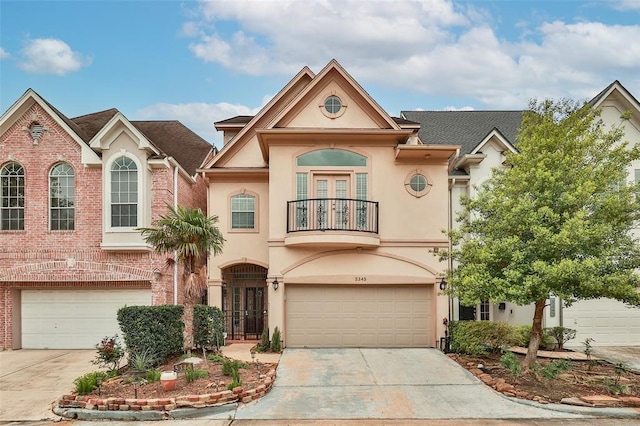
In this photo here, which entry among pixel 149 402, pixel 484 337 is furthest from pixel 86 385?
pixel 484 337

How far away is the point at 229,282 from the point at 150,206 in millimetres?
3934

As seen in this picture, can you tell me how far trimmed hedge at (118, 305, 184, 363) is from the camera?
12.1 metres

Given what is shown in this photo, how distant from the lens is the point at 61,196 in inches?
648

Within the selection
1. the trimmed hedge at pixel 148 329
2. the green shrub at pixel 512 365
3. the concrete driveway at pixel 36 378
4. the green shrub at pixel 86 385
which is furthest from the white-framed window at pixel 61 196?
the green shrub at pixel 512 365

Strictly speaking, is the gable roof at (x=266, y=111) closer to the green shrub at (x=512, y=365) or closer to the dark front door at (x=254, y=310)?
the dark front door at (x=254, y=310)

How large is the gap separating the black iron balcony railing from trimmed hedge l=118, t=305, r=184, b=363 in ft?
16.0

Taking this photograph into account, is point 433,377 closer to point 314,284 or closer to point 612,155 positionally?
point 314,284

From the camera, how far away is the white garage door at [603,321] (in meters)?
17.2

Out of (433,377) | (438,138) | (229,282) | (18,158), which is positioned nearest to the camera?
(433,377)

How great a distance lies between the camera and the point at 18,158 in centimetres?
1647

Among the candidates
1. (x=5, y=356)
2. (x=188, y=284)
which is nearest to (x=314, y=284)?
(x=188, y=284)

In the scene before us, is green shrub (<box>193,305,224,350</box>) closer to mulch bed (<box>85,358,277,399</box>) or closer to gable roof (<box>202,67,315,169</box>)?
mulch bed (<box>85,358,277,399</box>)

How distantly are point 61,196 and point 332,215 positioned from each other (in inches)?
342

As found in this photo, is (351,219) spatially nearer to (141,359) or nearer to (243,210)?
(243,210)
